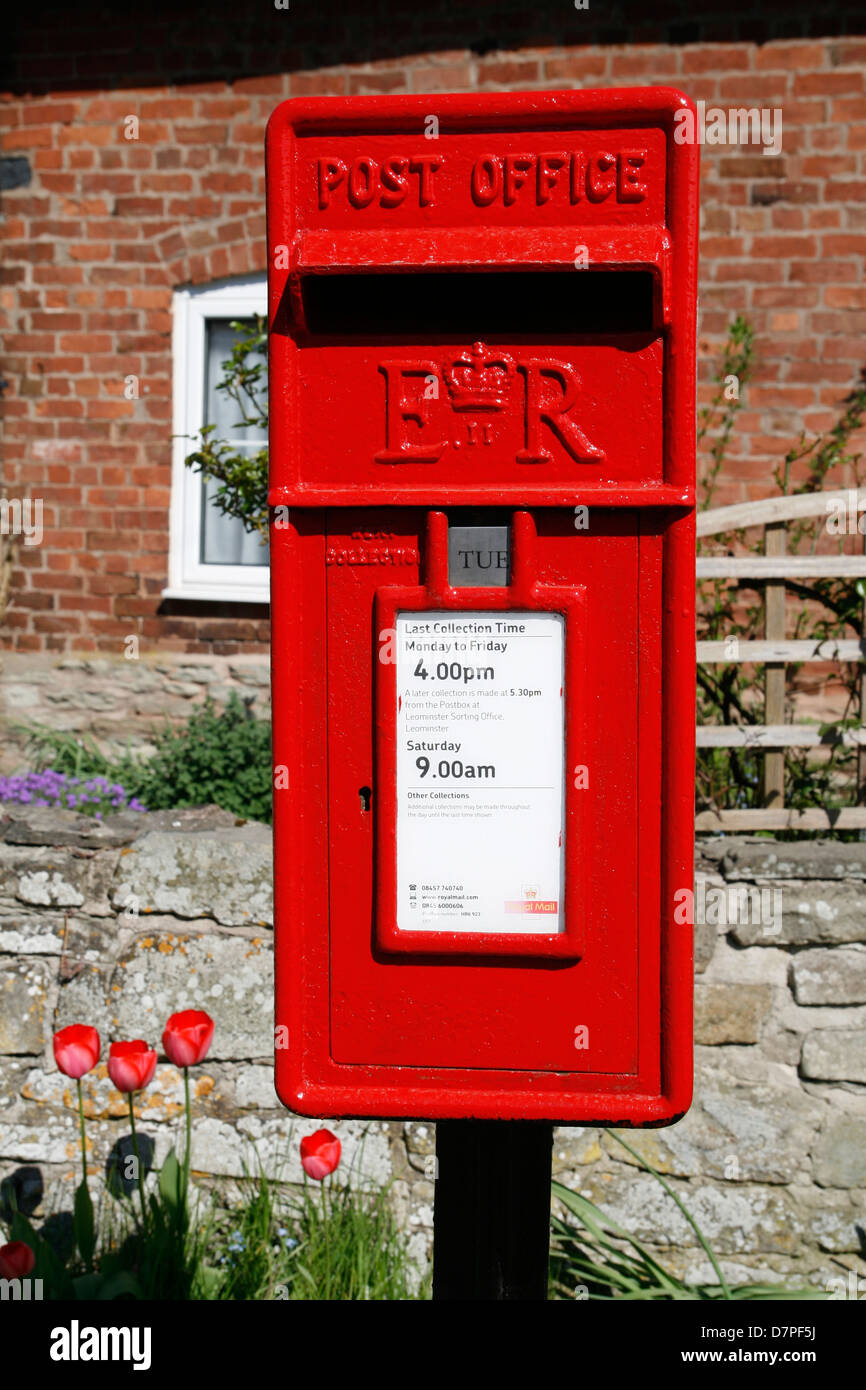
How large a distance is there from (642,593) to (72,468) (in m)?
4.66

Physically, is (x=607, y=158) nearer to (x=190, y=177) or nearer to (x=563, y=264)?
(x=563, y=264)

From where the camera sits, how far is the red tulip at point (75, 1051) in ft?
7.49

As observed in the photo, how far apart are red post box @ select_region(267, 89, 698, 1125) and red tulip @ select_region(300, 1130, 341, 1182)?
788mm

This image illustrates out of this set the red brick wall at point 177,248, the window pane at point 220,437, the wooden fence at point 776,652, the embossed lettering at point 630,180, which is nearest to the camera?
the embossed lettering at point 630,180

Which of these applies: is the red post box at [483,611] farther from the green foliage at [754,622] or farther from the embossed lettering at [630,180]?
the green foliage at [754,622]

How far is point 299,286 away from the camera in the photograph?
5.02 feet

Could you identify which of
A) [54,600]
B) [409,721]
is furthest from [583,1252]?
[54,600]

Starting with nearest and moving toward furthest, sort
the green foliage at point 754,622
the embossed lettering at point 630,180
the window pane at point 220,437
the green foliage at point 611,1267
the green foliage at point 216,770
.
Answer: the embossed lettering at point 630,180, the green foliage at point 611,1267, the green foliage at point 754,622, the green foliage at point 216,770, the window pane at point 220,437

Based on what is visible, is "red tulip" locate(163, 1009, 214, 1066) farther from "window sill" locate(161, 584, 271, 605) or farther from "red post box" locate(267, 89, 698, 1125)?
"window sill" locate(161, 584, 271, 605)

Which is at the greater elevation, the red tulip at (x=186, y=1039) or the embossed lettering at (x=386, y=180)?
the embossed lettering at (x=386, y=180)

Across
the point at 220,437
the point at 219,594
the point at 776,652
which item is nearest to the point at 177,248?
the point at 220,437

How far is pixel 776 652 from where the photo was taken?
3295mm

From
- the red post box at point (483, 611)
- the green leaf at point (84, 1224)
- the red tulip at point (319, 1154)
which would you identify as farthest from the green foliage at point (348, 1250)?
the red post box at point (483, 611)

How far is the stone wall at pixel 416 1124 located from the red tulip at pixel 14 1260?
0.74 m
